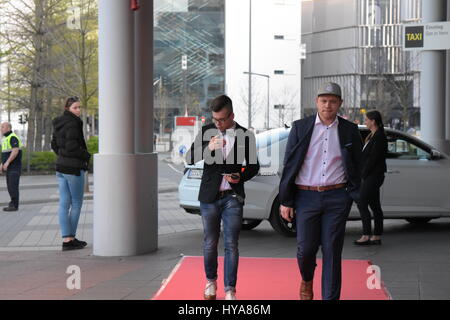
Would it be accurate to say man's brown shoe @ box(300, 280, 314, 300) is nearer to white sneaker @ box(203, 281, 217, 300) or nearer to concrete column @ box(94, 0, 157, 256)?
white sneaker @ box(203, 281, 217, 300)

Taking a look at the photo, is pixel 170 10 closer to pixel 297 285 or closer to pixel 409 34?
pixel 409 34

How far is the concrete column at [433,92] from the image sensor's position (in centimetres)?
1694

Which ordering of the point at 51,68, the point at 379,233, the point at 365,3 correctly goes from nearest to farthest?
the point at 379,233 < the point at 51,68 < the point at 365,3

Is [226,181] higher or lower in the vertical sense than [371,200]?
higher

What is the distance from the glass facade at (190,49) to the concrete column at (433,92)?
229ft

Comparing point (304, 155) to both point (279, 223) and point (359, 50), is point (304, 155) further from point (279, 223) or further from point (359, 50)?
point (359, 50)

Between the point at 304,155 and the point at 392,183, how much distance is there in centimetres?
576

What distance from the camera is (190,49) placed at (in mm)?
90250

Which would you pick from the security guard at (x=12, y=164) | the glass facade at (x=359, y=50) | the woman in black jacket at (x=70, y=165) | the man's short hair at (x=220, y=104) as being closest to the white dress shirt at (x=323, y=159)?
the man's short hair at (x=220, y=104)

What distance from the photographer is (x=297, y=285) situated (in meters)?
7.31

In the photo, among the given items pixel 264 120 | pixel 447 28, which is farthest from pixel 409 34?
pixel 264 120

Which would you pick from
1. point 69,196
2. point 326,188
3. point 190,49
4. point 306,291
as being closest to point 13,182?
point 69,196

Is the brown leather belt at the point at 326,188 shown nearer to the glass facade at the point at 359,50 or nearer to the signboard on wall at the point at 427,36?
the signboard on wall at the point at 427,36
